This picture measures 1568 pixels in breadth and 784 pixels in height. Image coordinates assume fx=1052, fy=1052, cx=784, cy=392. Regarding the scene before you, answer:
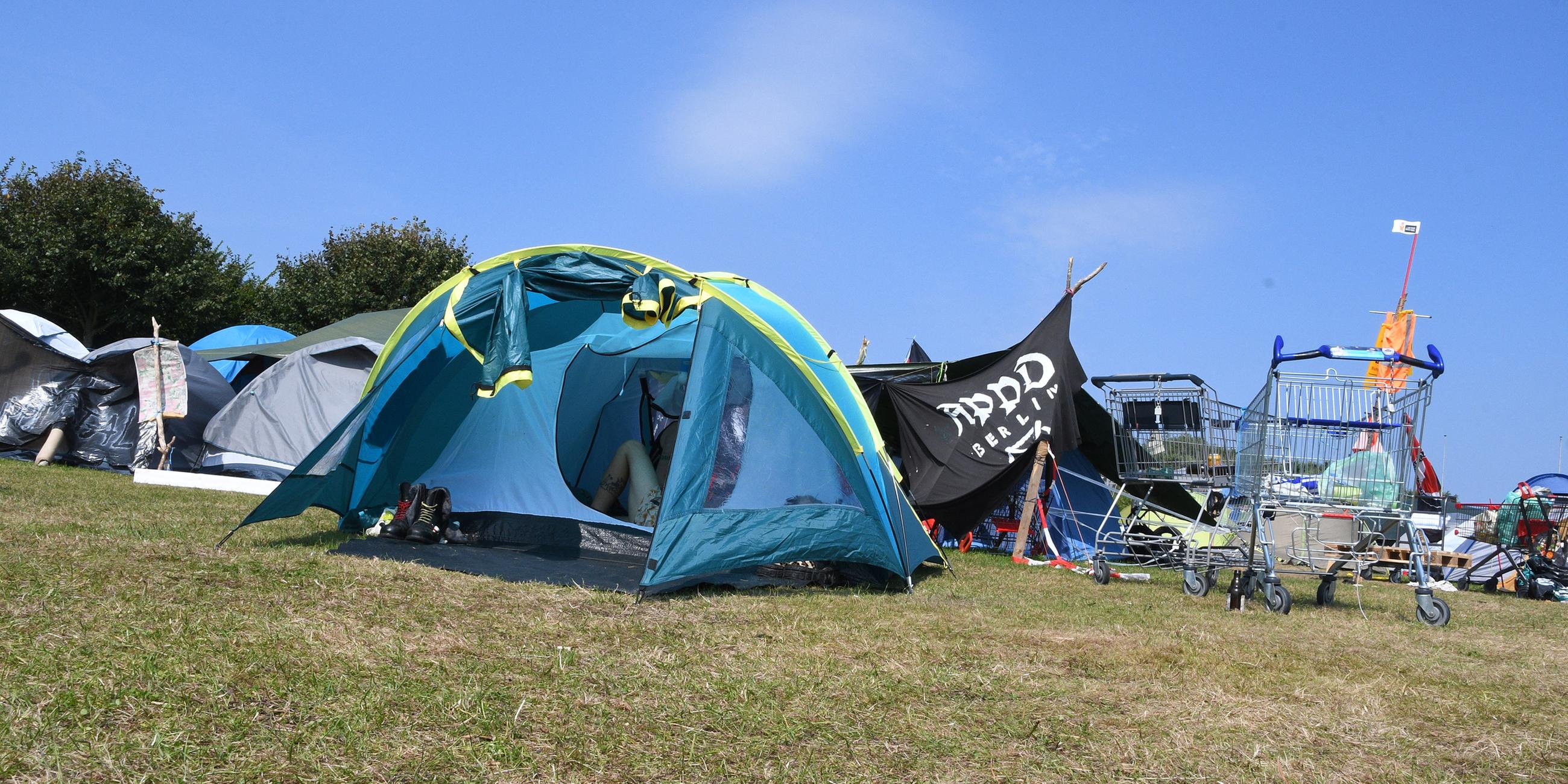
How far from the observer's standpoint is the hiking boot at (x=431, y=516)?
6.43 meters

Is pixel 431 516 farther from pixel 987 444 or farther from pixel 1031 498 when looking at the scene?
pixel 1031 498

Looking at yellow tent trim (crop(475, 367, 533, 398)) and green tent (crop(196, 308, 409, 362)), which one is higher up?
green tent (crop(196, 308, 409, 362))

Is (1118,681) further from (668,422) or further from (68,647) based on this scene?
(668,422)

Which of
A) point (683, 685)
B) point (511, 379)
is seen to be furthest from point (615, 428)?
point (683, 685)

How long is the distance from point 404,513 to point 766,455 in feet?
8.04

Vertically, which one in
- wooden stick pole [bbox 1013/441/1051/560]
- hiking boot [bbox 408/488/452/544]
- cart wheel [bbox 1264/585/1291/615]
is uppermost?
wooden stick pole [bbox 1013/441/1051/560]

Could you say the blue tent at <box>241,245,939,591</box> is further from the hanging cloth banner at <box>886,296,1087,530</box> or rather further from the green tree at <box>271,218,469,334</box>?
the green tree at <box>271,218,469,334</box>

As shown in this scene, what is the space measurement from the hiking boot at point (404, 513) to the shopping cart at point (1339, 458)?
494 cm

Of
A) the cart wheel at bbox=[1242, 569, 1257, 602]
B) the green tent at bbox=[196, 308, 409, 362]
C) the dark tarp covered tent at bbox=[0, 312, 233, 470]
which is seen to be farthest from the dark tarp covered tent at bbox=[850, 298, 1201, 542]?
the dark tarp covered tent at bbox=[0, 312, 233, 470]

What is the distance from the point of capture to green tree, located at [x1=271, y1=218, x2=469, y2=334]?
27.2 metres

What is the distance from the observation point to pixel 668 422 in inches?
307

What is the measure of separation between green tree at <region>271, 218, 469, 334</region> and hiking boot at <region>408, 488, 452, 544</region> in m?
21.1

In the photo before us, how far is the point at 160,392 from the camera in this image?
11523 mm

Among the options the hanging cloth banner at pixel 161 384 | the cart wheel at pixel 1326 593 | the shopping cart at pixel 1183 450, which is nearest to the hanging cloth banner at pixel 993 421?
the shopping cart at pixel 1183 450
